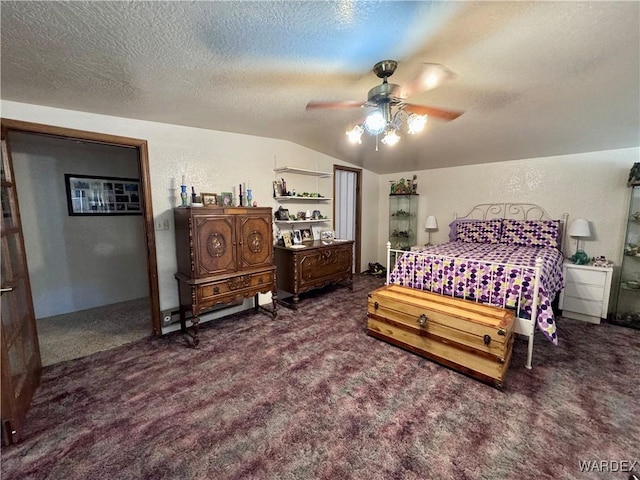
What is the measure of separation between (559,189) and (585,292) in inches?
55.5

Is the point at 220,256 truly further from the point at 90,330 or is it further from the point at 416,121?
the point at 416,121

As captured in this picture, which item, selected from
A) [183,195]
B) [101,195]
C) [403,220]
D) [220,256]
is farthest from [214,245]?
[403,220]

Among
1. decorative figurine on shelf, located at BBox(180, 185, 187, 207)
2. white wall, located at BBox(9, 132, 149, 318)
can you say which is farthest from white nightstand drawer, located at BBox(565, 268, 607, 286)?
white wall, located at BBox(9, 132, 149, 318)

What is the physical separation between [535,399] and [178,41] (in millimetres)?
3316

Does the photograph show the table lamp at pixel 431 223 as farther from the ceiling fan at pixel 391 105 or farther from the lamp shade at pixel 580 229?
the ceiling fan at pixel 391 105

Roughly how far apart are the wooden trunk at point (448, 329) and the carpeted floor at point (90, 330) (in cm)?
263

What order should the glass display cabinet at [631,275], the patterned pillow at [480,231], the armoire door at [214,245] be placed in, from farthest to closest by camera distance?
the patterned pillow at [480,231], the glass display cabinet at [631,275], the armoire door at [214,245]

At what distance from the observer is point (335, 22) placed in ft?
4.74

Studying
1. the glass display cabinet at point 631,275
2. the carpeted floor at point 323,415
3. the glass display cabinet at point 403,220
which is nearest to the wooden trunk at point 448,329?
the carpeted floor at point 323,415

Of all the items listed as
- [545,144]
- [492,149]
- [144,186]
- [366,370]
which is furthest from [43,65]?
[545,144]

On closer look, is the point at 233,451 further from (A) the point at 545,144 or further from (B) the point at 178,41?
(A) the point at 545,144

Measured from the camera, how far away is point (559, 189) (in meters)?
3.70

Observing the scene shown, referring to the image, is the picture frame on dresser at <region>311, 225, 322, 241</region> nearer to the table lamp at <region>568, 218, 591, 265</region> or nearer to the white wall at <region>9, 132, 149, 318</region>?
the white wall at <region>9, 132, 149, 318</region>

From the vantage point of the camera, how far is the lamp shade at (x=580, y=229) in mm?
3361
